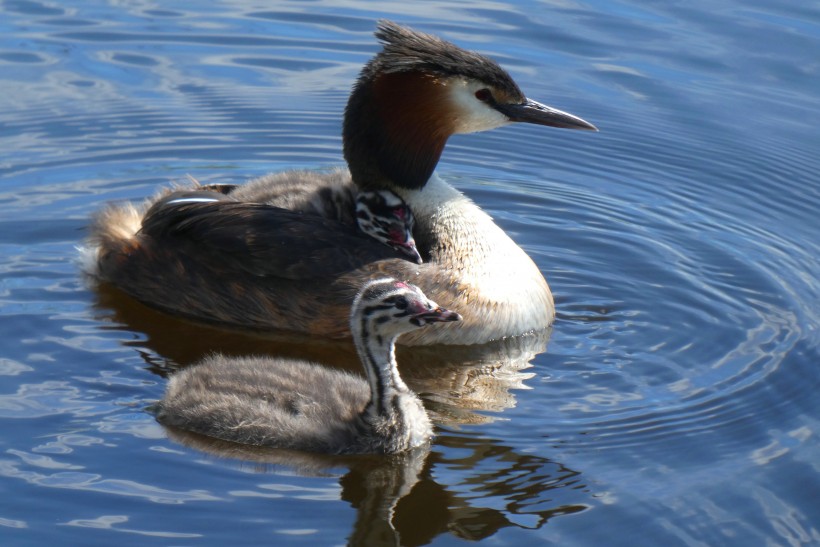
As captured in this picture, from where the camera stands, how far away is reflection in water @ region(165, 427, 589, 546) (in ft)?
22.2

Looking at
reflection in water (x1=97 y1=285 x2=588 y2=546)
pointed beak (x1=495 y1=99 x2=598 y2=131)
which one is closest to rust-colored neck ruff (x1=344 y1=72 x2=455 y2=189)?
pointed beak (x1=495 y1=99 x2=598 y2=131)

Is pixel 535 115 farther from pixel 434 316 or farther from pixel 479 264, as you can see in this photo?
pixel 434 316

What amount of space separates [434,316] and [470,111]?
204cm

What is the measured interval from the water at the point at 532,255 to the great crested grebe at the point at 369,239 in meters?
0.21

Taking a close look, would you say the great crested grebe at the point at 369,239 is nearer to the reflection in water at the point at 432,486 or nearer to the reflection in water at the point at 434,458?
the reflection in water at the point at 434,458

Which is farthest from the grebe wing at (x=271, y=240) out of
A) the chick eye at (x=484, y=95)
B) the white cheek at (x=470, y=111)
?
the chick eye at (x=484, y=95)

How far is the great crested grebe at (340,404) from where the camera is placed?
23.9ft

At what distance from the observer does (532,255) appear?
9961mm

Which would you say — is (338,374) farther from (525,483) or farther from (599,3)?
(599,3)

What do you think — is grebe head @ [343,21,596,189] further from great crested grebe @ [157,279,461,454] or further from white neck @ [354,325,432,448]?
white neck @ [354,325,432,448]

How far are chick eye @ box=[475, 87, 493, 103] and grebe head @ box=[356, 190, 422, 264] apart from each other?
82cm

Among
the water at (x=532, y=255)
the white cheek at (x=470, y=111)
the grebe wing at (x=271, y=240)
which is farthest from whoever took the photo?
the white cheek at (x=470, y=111)

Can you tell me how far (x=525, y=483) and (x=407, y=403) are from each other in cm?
71

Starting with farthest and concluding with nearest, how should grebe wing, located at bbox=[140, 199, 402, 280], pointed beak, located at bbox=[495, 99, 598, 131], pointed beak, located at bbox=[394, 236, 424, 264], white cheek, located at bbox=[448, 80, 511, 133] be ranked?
1. pointed beak, located at bbox=[495, 99, 598, 131]
2. white cheek, located at bbox=[448, 80, 511, 133]
3. pointed beak, located at bbox=[394, 236, 424, 264]
4. grebe wing, located at bbox=[140, 199, 402, 280]
